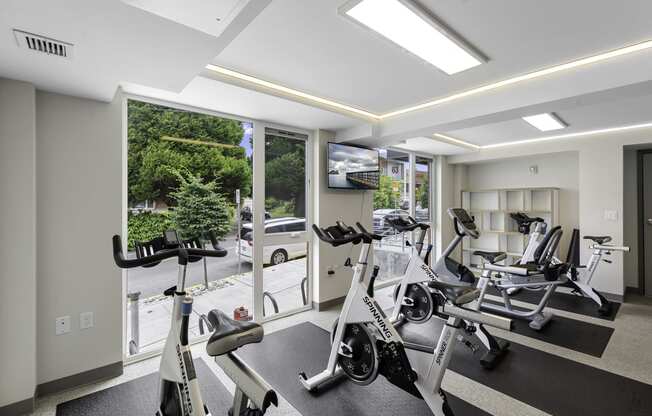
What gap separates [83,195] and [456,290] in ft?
9.14

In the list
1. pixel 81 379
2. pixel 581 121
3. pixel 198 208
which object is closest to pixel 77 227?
pixel 198 208

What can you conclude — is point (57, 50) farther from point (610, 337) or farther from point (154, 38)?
point (610, 337)

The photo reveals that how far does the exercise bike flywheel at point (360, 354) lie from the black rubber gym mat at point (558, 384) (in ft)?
3.11

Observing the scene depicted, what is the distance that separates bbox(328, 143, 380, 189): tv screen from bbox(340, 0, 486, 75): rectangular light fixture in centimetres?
173

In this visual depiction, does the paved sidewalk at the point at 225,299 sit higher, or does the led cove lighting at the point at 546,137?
the led cove lighting at the point at 546,137

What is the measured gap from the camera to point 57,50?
1.70m

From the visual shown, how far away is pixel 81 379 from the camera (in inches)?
92.5

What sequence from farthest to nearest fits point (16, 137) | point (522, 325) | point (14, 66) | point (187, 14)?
point (522, 325), point (16, 137), point (14, 66), point (187, 14)

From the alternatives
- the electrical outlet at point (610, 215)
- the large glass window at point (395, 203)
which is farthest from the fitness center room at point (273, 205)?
the large glass window at point (395, 203)

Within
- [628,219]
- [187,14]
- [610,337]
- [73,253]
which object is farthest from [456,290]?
[628,219]

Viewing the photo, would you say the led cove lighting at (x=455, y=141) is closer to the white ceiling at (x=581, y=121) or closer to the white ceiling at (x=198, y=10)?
the white ceiling at (x=581, y=121)

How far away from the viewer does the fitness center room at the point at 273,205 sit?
1688mm

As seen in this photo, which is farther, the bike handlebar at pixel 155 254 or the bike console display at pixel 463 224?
the bike console display at pixel 463 224

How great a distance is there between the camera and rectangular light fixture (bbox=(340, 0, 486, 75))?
1734 millimetres
